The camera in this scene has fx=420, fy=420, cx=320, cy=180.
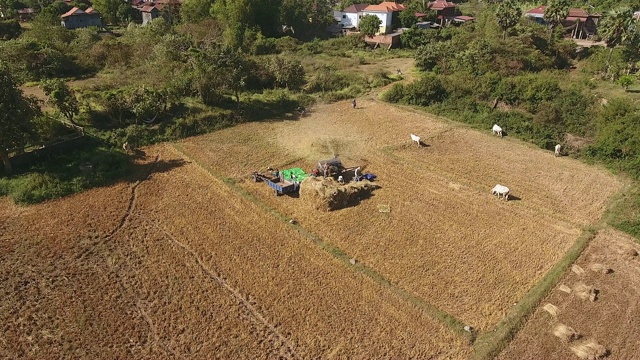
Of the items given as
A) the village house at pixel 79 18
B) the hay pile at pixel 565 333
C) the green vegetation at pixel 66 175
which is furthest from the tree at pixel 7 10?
the hay pile at pixel 565 333

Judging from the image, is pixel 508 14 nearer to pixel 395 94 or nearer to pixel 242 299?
pixel 395 94

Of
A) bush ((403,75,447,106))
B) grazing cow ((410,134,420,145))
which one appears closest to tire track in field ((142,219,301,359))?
grazing cow ((410,134,420,145))

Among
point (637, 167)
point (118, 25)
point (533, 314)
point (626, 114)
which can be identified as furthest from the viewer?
point (118, 25)

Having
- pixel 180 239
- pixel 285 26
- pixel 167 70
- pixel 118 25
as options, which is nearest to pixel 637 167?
pixel 180 239

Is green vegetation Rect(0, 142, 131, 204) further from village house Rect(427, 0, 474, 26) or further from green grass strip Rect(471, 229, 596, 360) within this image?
village house Rect(427, 0, 474, 26)

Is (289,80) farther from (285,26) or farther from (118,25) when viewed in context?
(118,25)

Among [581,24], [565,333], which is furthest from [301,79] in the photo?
[581,24]
